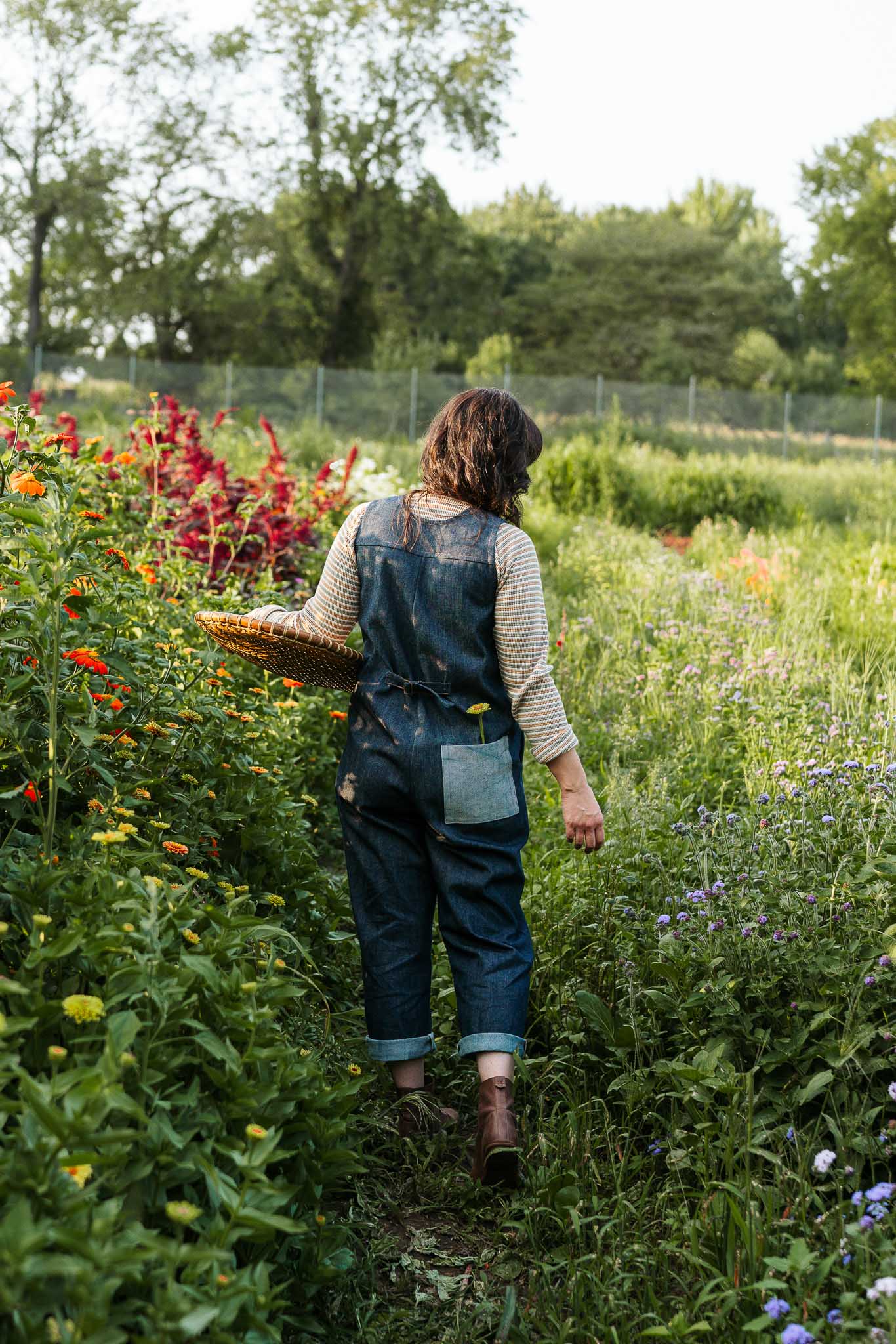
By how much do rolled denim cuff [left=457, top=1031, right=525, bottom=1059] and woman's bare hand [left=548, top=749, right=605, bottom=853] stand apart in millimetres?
428

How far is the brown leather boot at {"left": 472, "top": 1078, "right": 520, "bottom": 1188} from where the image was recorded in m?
2.31

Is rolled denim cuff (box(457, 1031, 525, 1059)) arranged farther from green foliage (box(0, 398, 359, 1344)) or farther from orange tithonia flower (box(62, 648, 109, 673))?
orange tithonia flower (box(62, 648, 109, 673))

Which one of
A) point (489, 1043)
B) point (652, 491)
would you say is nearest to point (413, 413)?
point (652, 491)

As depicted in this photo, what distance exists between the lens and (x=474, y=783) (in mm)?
2445

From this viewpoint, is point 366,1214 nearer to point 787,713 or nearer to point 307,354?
point 787,713

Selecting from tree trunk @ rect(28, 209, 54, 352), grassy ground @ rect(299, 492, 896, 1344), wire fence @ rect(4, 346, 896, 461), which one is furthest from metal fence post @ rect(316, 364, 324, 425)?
grassy ground @ rect(299, 492, 896, 1344)

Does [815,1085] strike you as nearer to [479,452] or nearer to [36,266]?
[479,452]

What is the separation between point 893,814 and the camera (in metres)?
2.71

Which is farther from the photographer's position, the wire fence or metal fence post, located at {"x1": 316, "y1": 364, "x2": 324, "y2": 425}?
the wire fence

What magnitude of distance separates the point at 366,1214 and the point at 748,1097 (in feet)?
2.58

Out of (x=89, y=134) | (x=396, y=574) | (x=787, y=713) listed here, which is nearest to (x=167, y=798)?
(x=396, y=574)

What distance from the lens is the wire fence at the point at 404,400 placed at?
22.4m

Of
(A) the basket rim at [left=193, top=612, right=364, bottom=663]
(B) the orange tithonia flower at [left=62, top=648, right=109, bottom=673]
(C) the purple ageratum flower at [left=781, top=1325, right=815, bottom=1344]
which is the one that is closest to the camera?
(C) the purple ageratum flower at [left=781, top=1325, right=815, bottom=1344]

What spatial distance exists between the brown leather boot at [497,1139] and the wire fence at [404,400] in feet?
62.3
